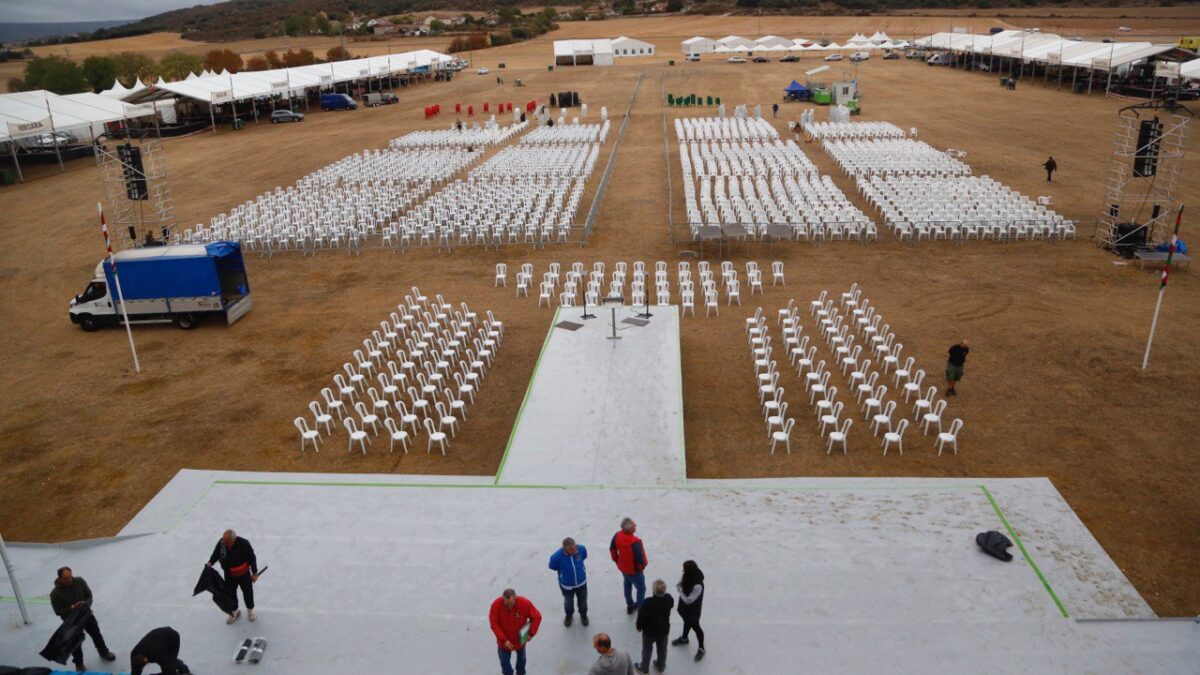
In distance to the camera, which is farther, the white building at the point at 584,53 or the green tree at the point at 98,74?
the white building at the point at 584,53

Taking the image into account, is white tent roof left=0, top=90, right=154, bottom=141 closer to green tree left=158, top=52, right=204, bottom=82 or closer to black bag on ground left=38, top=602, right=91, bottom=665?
green tree left=158, top=52, right=204, bottom=82

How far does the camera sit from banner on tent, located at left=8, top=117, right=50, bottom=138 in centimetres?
3625

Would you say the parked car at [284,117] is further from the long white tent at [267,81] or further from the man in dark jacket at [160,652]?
the man in dark jacket at [160,652]

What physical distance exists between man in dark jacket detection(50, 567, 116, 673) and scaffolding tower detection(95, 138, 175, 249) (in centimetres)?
→ 1597

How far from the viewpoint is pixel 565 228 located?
963 inches

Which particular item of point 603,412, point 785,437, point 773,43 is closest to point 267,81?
point 773,43

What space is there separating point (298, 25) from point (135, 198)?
13723 cm

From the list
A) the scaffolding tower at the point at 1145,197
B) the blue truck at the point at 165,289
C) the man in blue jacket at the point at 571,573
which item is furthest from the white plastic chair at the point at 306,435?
the scaffolding tower at the point at 1145,197

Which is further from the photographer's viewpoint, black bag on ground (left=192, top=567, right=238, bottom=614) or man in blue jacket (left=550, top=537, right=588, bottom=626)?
black bag on ground (left=192, top=567, right=238, bottom=614)

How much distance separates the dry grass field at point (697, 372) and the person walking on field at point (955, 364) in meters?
0.26

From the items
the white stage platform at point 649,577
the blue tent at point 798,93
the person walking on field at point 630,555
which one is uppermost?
the blue tent at point 798,93

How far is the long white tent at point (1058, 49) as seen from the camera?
50.3 m

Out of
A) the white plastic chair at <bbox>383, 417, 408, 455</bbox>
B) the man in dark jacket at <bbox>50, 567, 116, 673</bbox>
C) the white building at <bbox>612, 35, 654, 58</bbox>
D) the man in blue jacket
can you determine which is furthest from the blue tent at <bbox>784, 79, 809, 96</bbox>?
the man in dark jacket at <bbox>50, 567, 116, 673</bbox>

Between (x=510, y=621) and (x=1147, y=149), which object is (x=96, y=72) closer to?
(x=1147, y=149)
